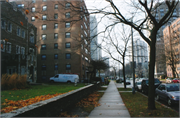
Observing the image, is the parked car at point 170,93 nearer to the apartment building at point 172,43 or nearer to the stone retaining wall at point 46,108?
the apartment building at point 172,43

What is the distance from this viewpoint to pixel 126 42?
22609 mm

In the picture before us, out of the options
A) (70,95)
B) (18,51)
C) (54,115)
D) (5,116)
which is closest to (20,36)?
(18,51)

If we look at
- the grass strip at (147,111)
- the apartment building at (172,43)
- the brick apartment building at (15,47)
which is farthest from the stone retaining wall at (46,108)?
the brick apartment building at (15,47)

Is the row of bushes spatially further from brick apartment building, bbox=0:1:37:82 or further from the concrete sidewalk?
the concrete sidewalk

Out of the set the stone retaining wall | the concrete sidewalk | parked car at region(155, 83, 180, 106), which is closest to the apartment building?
parked car at region(155, 83, 180, 106)

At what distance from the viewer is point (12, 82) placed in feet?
44.7

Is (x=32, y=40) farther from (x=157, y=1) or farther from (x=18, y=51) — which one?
(x=157, y=1)

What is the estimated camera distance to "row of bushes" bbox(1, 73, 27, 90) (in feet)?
42.6

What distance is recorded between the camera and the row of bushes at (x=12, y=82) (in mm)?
12977

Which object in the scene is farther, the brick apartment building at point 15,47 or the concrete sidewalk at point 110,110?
the brick apartment building at point 15,47

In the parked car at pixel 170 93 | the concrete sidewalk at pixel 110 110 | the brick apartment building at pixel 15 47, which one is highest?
the brick apartment building at pixel 15 47

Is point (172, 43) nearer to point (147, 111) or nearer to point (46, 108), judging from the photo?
point (147, 111)

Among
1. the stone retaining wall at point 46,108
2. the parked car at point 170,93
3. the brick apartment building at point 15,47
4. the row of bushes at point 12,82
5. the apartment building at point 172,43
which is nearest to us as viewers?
the stone retaining wall at point 46,108

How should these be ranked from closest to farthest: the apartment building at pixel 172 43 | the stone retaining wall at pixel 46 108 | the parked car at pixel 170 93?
1. the stone retaining wall at pixel 46 108
2. the parked car at pixel 170 93
3. the apartment building at pixel 172 43
